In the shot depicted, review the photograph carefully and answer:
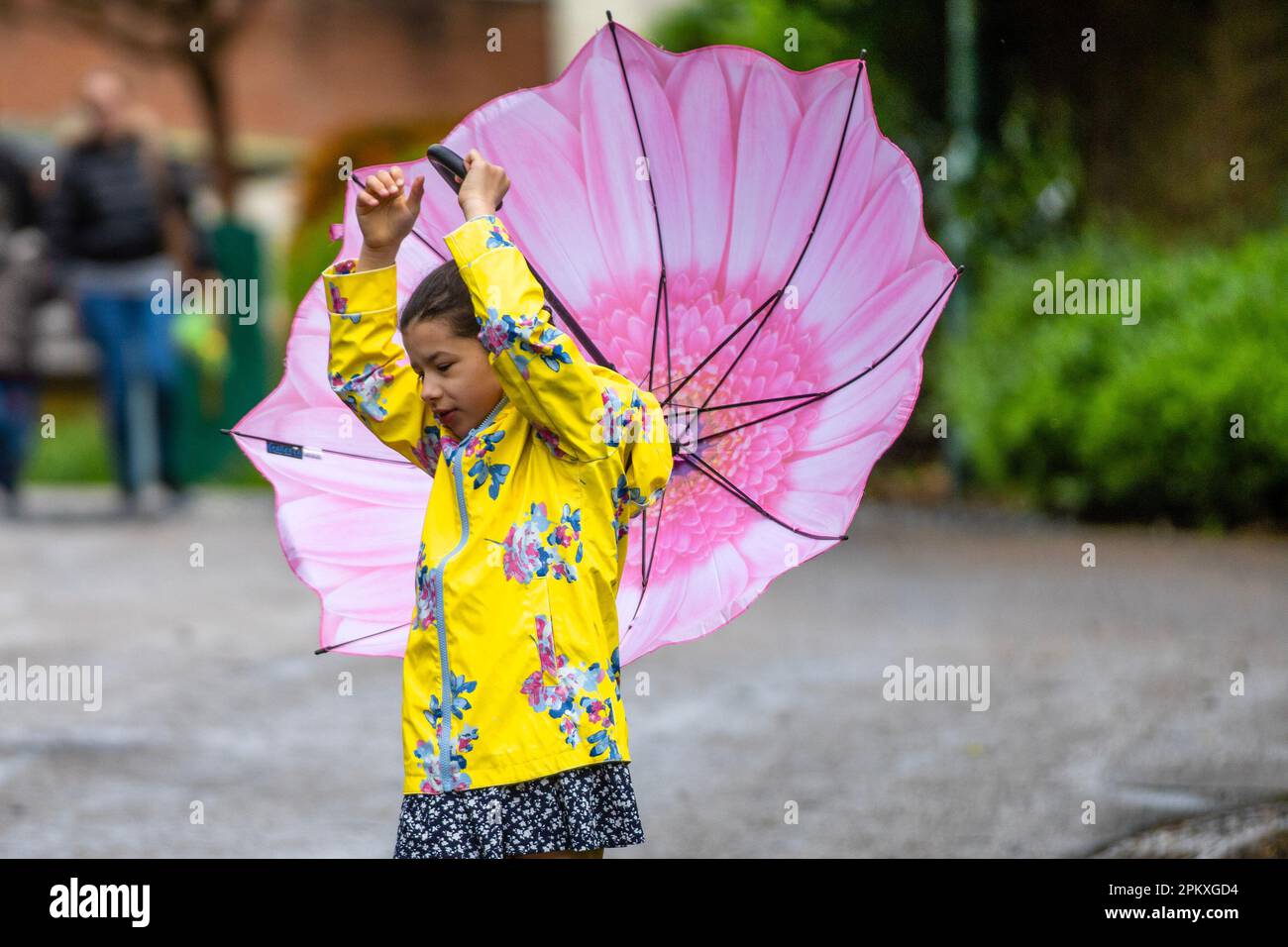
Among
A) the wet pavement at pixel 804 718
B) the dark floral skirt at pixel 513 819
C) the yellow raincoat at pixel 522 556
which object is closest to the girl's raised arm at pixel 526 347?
the yellow raincoat at pixel 522 556

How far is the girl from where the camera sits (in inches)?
103

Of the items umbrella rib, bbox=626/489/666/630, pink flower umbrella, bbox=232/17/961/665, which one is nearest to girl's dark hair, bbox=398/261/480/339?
pink flower umbrella, bbox=232/17/961/665

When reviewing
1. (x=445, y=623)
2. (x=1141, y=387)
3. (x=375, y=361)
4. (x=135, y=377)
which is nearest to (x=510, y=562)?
(x=445, y=623)

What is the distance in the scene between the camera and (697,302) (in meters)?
2.99

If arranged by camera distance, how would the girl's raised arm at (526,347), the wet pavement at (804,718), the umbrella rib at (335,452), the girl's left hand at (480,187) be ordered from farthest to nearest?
the wet pavement at (804,718), the umbrella rib at (335,452), the girl's left hand at (480,187), the girl's raised arm at (526,347)

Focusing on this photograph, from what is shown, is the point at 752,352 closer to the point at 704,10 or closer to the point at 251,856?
the point at 251,856

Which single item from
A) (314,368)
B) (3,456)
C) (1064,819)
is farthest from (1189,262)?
(314,368)

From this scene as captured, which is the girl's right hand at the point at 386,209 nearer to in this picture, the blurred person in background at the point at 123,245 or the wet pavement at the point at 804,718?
the wet pavement at the point at 804,718

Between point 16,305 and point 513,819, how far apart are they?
878 cm

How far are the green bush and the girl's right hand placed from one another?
6.77 m

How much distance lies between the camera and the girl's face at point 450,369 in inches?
106

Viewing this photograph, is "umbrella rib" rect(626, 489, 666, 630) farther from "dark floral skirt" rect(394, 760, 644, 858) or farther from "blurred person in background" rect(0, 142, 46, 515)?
"blurred person in background" rect(0, 142, 46, 515)

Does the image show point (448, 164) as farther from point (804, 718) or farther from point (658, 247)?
point (804, 718)

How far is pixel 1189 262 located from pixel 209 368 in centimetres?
674
